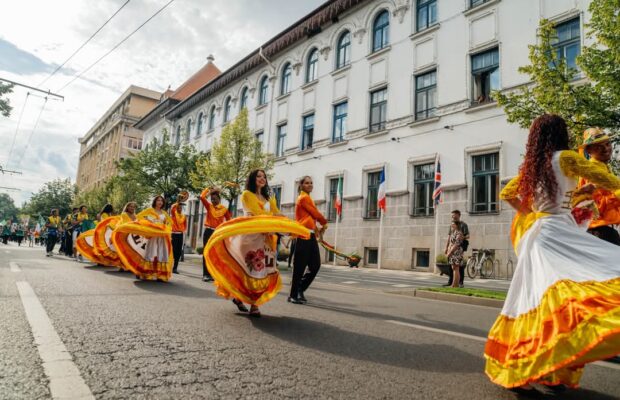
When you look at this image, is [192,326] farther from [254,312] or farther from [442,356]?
[442,356]

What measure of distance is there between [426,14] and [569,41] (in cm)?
679

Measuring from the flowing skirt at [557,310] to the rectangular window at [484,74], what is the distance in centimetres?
1465

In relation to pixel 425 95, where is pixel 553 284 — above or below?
below

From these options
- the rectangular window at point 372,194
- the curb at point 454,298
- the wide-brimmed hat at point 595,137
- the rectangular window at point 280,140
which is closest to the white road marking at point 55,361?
the wide-brimmed hat at point 595,137

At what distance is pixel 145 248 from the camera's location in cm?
943

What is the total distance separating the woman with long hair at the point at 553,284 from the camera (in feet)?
7.77

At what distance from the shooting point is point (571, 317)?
2.44m

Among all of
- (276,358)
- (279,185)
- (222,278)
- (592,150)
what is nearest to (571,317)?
(276,358)

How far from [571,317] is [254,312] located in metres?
3.71

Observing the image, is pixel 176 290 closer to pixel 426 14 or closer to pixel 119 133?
pixel 426 14

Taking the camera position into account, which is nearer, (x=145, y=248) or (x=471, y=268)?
(x=145, y=248)

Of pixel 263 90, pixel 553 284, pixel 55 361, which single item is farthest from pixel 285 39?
pixel 553 284

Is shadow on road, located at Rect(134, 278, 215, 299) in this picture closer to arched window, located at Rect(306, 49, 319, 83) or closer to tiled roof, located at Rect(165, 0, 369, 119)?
tiled roof, located at Rect(165, 0, 369, 119)

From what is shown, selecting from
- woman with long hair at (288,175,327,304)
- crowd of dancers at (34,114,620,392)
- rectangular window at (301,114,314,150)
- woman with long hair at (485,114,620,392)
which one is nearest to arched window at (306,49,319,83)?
rectangular window at (301,114,314,150)
